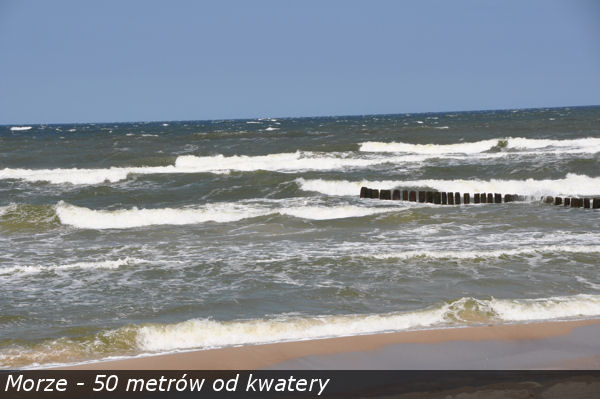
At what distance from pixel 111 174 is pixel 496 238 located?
19.9 m

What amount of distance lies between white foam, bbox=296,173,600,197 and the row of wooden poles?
5.35 ft

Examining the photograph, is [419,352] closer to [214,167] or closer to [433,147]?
[214,167]

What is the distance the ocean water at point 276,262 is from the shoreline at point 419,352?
414 millimetres

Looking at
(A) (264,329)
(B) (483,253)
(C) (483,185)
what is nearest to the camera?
(A) (264,329)

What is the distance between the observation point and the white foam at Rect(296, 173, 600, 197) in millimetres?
21578

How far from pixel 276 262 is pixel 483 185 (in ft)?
41.4

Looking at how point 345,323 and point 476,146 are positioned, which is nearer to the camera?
point 345,323

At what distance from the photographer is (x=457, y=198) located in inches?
727

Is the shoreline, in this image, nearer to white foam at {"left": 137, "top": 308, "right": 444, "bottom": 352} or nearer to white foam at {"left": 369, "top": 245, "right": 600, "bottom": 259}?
white foam at {"left": 137, "top": 308, "right": 444, "bottom": 352}

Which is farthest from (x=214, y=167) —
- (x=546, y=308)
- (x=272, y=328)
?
(x=546, y=308)

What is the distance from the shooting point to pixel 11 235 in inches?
614

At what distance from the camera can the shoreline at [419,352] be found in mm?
6445

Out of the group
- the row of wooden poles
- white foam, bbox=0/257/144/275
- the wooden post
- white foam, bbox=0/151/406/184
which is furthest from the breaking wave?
white foam, bbox=0/151/406/184

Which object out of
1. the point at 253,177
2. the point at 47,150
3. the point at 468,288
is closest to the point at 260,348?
the point at 468,288
